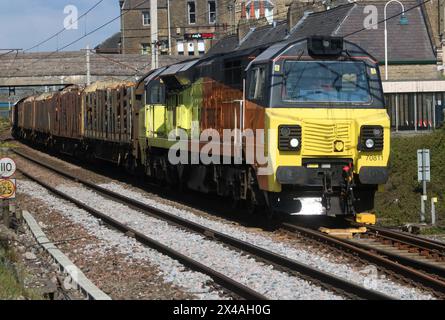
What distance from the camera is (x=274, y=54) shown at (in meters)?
13.0

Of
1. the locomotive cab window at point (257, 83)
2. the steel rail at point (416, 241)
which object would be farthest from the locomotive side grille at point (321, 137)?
the steel rail at point (416, 241)

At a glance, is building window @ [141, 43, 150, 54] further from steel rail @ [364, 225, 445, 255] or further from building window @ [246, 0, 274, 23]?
steel rail @ [364, 225, 445, 255]

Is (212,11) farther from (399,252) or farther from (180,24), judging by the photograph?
(399,252)

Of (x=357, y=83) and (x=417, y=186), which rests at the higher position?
(x=357, y=83)

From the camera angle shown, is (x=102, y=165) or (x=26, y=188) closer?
(x=26, y=188)

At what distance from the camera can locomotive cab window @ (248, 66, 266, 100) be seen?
1308 centimetres

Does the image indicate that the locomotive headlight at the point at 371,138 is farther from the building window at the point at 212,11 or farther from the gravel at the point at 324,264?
the building window at the point at 212,11

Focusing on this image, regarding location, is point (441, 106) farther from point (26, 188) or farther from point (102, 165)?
point (26, 188)

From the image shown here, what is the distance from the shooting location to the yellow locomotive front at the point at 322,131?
41.3ft

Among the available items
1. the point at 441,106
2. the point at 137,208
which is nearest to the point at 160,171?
the point at 137,208

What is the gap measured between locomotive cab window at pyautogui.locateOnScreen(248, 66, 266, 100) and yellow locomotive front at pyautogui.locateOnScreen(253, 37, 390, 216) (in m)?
0.13

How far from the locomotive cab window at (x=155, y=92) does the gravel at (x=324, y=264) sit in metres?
5.37

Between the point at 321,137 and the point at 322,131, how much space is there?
4.2 inches
